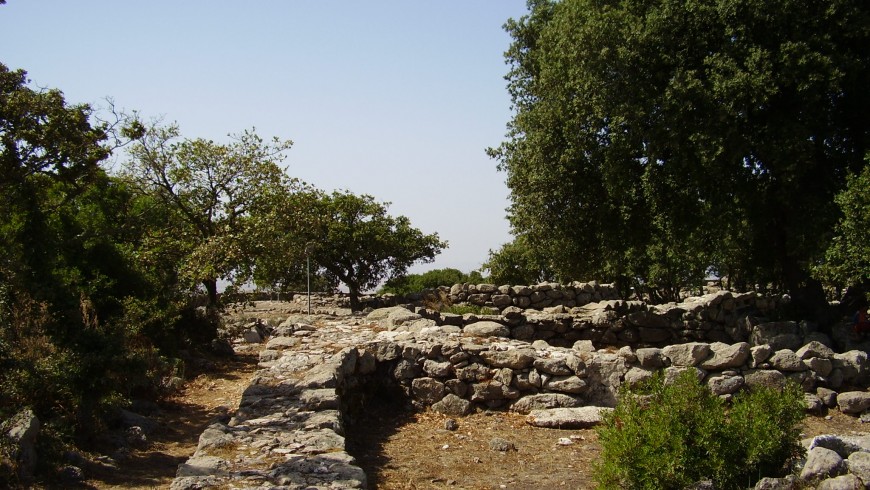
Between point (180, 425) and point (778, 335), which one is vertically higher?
point (778, 335)

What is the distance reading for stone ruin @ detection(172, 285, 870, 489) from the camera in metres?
5.86

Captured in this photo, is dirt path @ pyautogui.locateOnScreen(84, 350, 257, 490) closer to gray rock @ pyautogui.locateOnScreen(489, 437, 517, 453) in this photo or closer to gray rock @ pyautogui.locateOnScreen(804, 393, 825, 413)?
gray rock @ pyautogui.locateOnScreen(489, 437, 517, 453)

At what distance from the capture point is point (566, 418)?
8805 millimetres

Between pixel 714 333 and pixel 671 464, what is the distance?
442 inches

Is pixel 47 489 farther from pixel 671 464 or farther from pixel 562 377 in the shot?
pixel 562 377

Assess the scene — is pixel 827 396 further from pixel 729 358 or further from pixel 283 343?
pixel 283 343

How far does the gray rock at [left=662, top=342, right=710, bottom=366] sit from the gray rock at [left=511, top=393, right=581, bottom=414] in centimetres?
164

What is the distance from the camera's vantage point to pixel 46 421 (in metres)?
6.81

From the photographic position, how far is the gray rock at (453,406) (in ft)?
30.6

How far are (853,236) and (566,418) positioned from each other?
6152 mm

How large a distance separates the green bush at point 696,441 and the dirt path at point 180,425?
161 inches

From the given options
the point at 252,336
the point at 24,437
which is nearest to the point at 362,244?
the point at 252,336

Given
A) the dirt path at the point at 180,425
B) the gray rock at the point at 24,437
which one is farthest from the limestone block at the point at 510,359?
the gray rock at the point at 24,437

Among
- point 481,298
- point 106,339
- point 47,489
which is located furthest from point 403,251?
point 47,489
